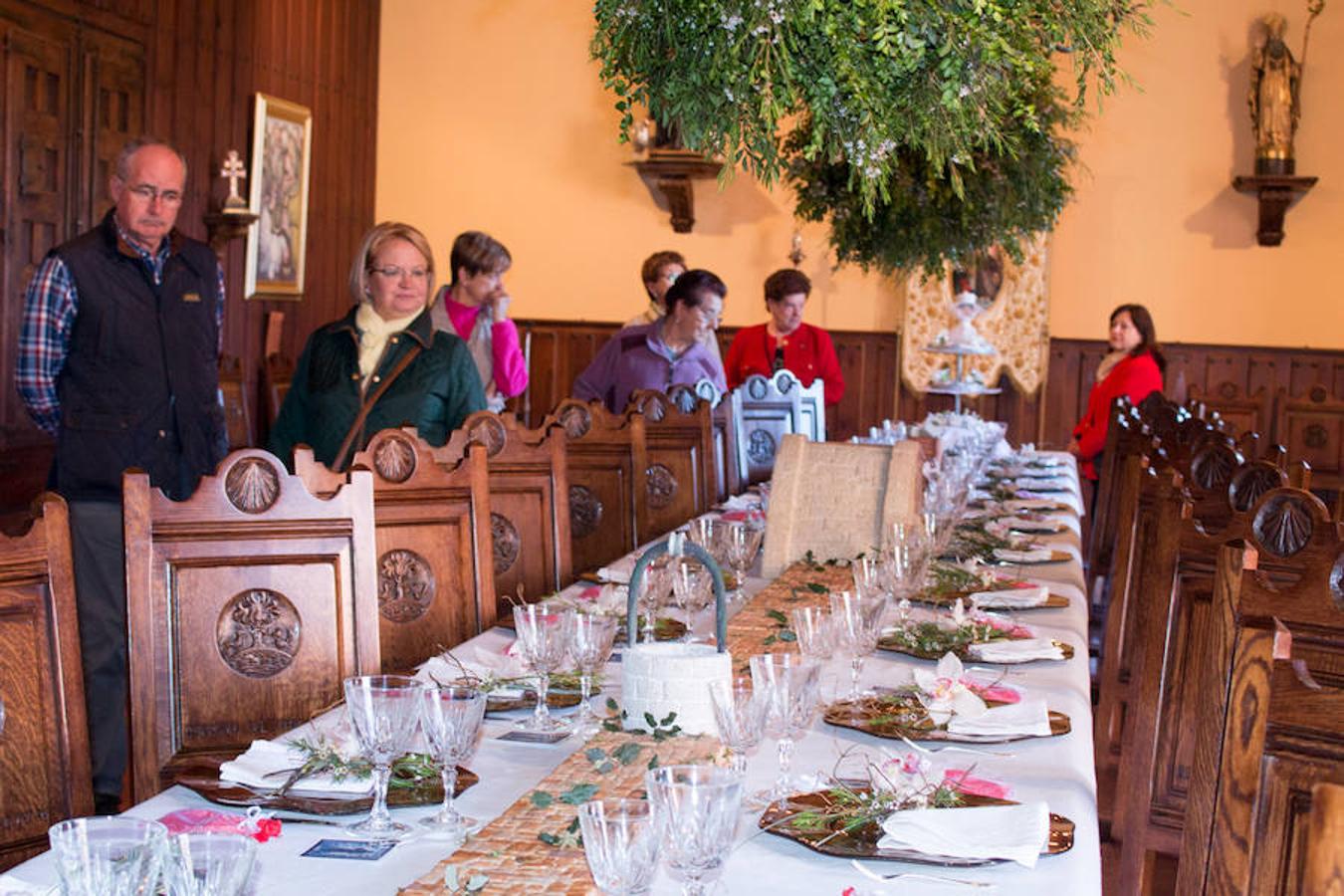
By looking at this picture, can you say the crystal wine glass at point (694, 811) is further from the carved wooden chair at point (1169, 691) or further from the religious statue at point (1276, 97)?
the religious statue at point (1276, 97)

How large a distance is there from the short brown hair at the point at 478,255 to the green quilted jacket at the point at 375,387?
1324mm

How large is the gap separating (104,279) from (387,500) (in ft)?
5.17

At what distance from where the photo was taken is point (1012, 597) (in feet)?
12.0

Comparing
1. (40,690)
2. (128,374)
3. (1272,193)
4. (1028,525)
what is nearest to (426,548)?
(40,690)

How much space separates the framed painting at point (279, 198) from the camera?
10445 mm

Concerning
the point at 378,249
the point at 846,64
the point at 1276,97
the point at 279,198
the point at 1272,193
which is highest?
the point at 1276,97

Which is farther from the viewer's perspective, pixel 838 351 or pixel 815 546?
pixel 838 351

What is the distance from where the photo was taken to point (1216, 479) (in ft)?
12.5

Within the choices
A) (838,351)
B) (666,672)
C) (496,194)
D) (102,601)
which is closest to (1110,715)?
(666,672)

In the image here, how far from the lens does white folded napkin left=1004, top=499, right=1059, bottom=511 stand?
5.93 meters

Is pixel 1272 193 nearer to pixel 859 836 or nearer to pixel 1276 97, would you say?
pixel 1276 97

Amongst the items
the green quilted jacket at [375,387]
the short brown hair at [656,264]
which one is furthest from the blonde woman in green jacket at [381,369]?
the short brown hair at [656,264]

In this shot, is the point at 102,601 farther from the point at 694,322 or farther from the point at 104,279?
the point at 694,322

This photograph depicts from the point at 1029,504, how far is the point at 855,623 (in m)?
3.64
